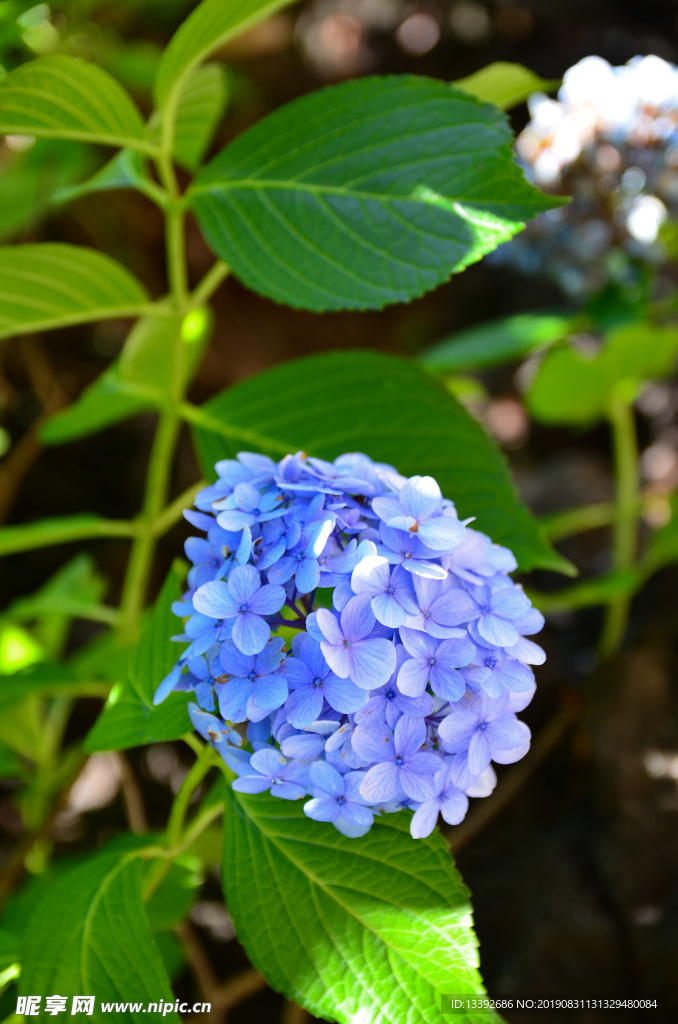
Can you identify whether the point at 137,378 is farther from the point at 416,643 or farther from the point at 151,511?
the point at 416,643

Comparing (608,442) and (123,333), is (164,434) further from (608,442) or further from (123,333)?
(608,442)

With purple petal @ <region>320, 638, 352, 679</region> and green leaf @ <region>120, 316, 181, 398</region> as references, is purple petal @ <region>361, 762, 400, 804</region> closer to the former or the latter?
purple petal @ <region>320, 638, 352, 679</region>

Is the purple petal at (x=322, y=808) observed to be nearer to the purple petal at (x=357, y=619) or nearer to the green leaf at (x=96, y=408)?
the purple petal at (x=357, y=619)

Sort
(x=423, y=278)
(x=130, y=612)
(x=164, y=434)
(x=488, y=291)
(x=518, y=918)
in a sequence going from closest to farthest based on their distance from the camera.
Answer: (x=423, y=278) → (x=164, y=434) → (x=130, y=612) → (x=518, y=918) → (x=488, y=291)

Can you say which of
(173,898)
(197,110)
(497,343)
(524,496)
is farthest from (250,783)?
(524,496)

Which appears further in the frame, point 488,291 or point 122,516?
point 488,291

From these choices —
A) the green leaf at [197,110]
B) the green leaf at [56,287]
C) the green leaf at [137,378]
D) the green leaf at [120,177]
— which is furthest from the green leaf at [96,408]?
the green leaf at [197,110]

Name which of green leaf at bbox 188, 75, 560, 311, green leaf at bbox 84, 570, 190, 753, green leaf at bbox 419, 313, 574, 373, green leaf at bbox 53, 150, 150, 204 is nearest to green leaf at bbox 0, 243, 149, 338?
green leaf at bbox 53, 150, 150, 204

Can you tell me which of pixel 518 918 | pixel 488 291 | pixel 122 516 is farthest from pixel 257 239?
pixel 488 291
